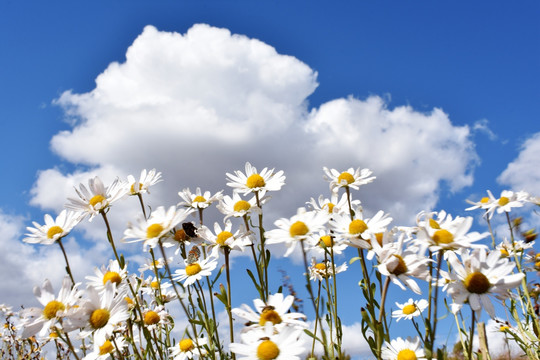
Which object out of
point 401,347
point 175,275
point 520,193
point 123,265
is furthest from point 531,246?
point 123,265

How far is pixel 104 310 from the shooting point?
2.21m

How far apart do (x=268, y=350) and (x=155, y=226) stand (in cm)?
88

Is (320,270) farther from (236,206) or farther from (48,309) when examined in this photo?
(48,309)

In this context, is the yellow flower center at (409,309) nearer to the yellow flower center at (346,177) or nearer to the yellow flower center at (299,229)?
the yellow flower center at (346,177)

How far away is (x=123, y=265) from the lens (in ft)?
8.75

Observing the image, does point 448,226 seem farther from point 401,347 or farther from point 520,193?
point 520,193

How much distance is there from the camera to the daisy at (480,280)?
1.91 meters

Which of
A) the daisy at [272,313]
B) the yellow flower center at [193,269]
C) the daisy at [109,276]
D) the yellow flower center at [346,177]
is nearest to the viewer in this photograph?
the daisy at [272,313]

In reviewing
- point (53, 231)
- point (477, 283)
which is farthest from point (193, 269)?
point (477, 283)

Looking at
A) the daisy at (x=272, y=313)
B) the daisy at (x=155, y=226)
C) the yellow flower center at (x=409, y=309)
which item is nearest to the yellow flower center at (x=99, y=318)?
the daisy at (x=155, y=226)

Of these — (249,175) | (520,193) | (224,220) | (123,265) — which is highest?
(520,193)

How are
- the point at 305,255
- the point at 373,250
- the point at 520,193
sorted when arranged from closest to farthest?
the point at 373,250
the point at 305,255
the point at 520,193

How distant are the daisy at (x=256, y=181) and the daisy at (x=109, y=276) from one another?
0.82 m

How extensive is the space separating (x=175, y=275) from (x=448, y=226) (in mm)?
1682
